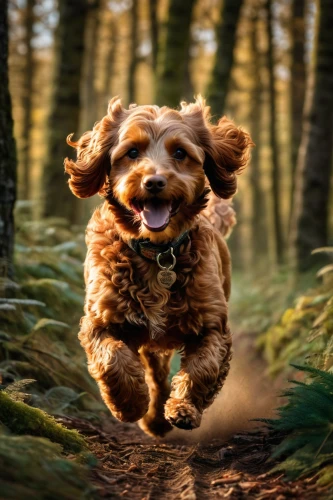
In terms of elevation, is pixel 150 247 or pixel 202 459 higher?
pixel 150 247

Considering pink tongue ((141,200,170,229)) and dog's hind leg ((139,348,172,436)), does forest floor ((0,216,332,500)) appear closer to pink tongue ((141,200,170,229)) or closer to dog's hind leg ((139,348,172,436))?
dog's hind leg ((139,348,172,436))

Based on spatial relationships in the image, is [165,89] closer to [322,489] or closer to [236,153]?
[236,153]

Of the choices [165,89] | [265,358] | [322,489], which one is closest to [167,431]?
[322,489]

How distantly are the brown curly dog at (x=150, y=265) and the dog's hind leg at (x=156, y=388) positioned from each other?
841mm

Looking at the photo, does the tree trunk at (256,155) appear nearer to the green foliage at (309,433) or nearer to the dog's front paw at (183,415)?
the dog's front paw at (183,415)

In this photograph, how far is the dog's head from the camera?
15.0ft

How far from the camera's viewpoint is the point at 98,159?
5062 millimetres

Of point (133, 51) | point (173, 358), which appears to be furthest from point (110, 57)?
point (173, 358)

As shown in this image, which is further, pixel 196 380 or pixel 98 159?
pixel 98 159

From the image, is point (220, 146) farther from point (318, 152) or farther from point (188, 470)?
point (318, 152)

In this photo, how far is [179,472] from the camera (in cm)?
408

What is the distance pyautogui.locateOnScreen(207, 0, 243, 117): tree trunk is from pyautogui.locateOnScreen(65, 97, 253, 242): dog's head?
6.80m

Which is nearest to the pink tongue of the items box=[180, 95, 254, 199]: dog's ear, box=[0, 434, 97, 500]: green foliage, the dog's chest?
the dog's chest

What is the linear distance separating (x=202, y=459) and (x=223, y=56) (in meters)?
9.45
